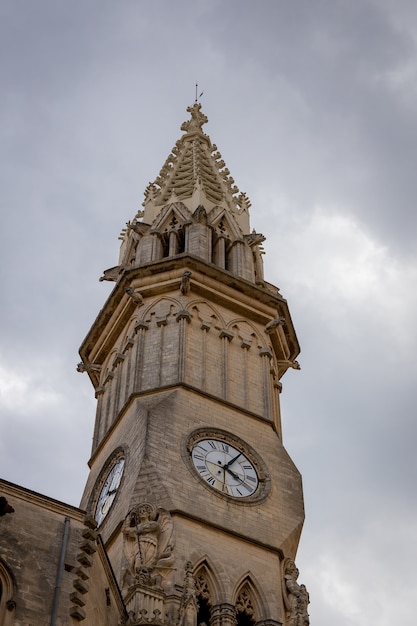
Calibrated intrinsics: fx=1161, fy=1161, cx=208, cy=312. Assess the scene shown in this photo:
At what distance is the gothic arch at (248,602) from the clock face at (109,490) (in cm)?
461

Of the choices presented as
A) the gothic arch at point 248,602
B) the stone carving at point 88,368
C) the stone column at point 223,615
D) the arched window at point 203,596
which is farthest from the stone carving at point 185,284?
the stone column at point 223,615

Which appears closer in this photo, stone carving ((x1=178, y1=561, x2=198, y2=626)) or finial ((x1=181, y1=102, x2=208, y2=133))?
stone carving ((x1=178, y1=561, x2=198, y2=626))

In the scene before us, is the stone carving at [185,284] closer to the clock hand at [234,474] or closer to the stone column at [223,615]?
the clock hand at [234,474]

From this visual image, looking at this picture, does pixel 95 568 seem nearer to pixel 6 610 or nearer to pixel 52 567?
pixel 52 567

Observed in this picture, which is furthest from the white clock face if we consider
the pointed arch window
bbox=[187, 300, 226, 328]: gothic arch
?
bbox=[187, 300, 226, 328]: gothic arch

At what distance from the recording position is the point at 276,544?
102ft

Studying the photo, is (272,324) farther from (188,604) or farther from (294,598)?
(188,604)

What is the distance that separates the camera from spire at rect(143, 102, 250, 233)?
4516 centimetres

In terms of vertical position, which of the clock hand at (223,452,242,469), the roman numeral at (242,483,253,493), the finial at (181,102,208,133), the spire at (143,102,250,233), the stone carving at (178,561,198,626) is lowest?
the stone carving at (178,561,198,626)

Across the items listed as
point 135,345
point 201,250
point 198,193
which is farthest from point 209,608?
point 198,193

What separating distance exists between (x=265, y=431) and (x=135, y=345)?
517 cm

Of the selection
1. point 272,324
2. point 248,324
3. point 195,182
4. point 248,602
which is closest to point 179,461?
point 248,602

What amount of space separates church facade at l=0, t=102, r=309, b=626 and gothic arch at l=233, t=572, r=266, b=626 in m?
0.04

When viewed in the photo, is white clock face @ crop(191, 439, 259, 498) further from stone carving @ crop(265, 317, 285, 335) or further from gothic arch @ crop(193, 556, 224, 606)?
stone carving @ crop(265, 317, 285, 335)
